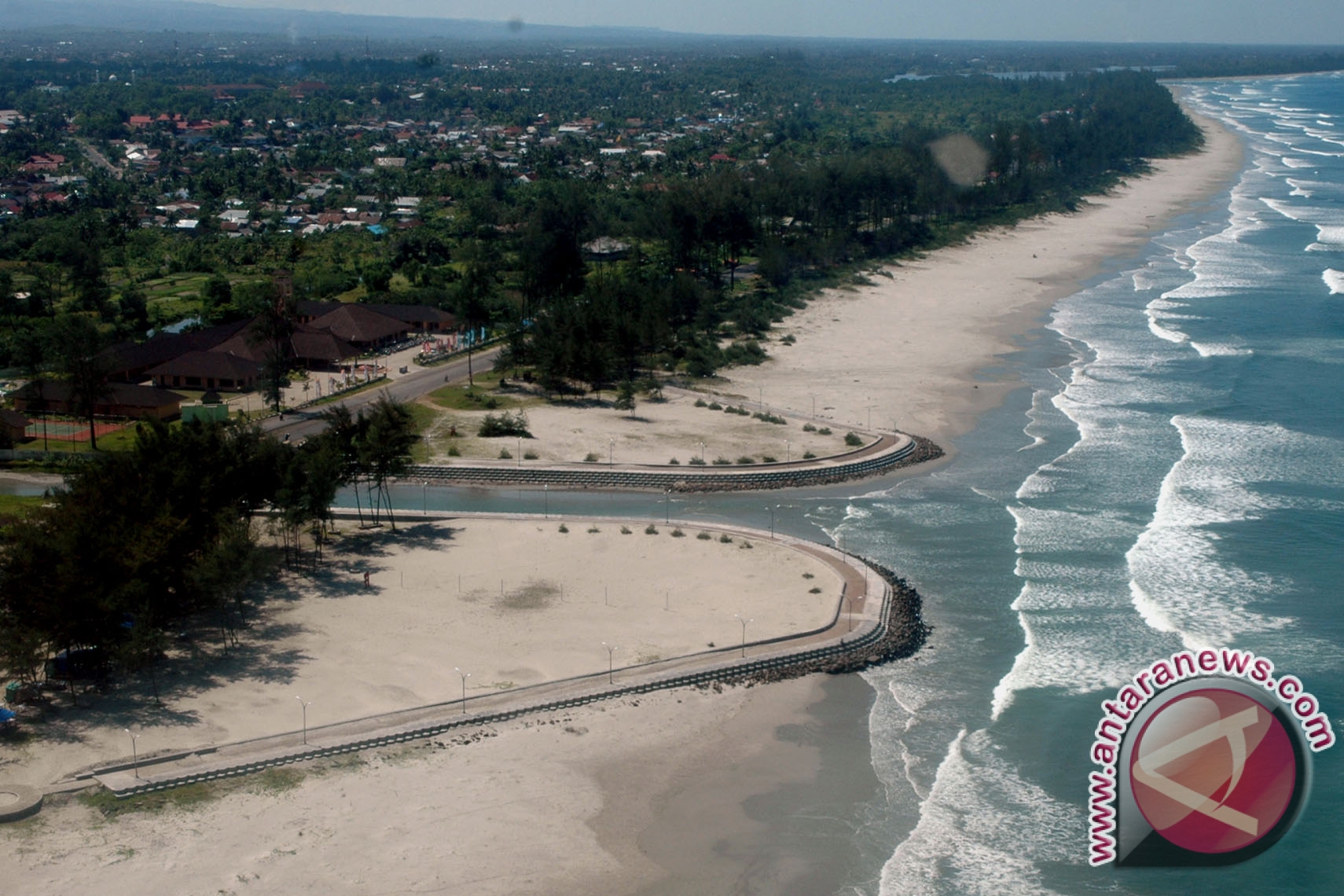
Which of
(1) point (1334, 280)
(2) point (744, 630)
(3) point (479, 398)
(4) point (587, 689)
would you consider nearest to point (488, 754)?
(4) point (587, 689)

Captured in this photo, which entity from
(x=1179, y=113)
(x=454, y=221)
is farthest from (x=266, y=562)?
(x=1179, y=113)

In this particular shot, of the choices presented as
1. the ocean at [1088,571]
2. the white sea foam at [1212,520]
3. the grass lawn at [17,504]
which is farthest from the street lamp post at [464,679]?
the white sea foam at [1212,520]

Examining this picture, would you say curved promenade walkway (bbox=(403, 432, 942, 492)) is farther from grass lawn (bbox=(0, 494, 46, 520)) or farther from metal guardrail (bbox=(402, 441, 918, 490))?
grass lawn (bbox=(0, 494, 46, 520))

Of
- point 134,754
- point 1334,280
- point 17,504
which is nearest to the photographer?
point 134,754

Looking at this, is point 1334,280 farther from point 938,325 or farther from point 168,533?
point 168,533

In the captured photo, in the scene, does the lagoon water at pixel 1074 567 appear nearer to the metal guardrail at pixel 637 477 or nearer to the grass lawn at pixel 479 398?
the metal guardrail at pixel 637 477

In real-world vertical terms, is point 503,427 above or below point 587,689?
→ above

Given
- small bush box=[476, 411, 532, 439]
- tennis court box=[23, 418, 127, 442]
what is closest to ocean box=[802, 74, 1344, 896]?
small bush box=[476, 411, 532, 439]
